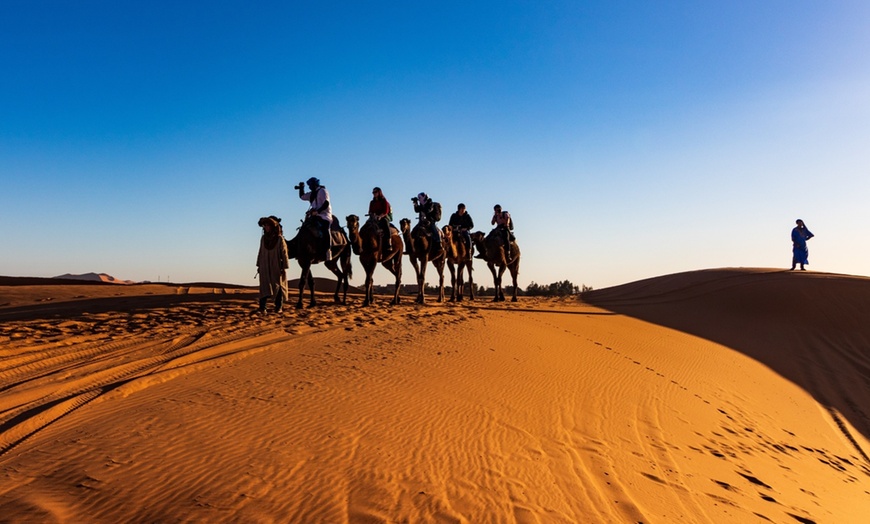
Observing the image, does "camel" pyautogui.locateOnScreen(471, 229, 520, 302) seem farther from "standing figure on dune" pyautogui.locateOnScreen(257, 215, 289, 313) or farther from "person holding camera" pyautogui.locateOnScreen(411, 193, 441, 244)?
"standing figure on dune" pyautogui.locateOnScreen(257, 215, 289, 313)

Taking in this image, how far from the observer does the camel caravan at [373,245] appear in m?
13.3

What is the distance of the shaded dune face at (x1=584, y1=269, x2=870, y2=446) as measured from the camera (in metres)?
12.1

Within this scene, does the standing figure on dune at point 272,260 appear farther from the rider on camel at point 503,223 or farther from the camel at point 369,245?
the rider on camel at point 503,223

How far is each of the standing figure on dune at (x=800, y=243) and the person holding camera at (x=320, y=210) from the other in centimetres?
2037

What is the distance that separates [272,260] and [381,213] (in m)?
3.86

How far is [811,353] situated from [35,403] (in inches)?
657

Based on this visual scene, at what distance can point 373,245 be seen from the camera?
1568 centimetres

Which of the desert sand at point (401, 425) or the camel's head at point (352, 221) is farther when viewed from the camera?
the camel's head at point (352, 221)

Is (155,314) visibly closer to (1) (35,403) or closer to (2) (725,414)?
(1) (35,403)

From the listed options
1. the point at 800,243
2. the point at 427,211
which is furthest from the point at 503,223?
the point at 800,243

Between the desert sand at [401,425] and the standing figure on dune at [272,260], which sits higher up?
the standing figure on dune at [272,260]

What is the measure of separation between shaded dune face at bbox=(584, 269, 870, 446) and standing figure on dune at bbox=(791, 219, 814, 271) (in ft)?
5.10

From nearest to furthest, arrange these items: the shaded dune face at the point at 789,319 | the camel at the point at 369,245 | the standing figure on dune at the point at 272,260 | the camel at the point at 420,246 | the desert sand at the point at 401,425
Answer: the desert sand at the point at 401,425 < the shaded dune face at the point at 789,319 < the standing figure on dune at the point at 272,260 < the camel at the point at 369,245 < the camel at the point at 420,246

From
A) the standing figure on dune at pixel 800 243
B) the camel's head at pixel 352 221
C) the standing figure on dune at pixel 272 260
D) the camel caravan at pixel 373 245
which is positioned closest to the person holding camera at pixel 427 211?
the camel caravan at pixel 373 245
